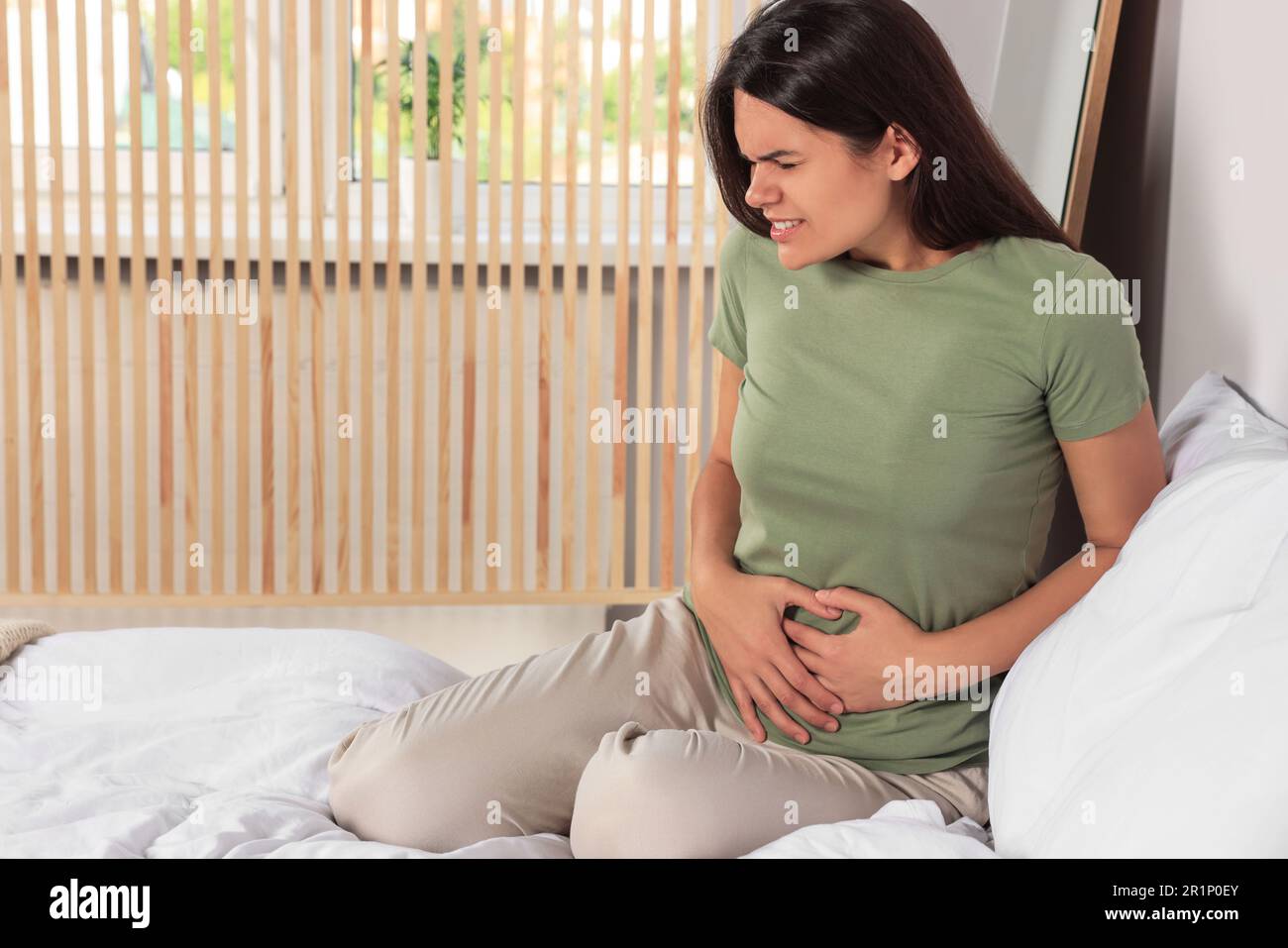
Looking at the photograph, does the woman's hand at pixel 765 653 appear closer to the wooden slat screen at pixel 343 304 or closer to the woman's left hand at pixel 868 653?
the woman's left hand at pixel 868 653

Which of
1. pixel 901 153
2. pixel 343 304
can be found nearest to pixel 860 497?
pixel 901 153

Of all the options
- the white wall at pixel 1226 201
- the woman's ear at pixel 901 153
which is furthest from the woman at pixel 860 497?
the white wall at pixel 1226 201

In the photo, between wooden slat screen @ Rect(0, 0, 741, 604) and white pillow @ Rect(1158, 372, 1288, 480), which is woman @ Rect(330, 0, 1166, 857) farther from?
wooden slat screen @ Rect(0, 0, 741, 604)

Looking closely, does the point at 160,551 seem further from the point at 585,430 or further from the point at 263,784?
the point at 263,784

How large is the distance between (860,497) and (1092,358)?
223 millimetres

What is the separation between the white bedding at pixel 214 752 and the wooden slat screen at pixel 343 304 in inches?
34.7

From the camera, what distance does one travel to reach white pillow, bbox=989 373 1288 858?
0.68 meters

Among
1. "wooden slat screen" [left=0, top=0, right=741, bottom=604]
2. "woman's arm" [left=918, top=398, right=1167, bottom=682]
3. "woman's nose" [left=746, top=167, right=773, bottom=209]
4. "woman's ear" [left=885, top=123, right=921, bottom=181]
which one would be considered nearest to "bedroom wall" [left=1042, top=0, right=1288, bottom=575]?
"woman's arm" [left=918, top=398, right=1167, bottom=682]

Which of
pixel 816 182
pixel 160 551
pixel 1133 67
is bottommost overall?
pixel 160 551

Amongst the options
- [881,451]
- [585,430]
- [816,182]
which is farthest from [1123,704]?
[585,430]

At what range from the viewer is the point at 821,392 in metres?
1.10

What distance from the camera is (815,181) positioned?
1049 mm

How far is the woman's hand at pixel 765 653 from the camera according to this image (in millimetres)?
1069
